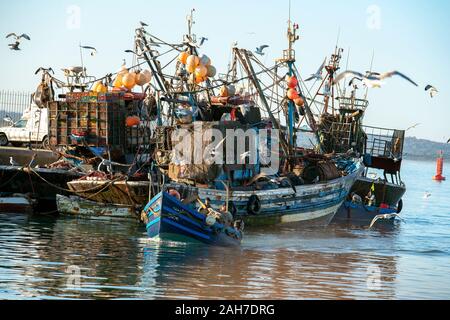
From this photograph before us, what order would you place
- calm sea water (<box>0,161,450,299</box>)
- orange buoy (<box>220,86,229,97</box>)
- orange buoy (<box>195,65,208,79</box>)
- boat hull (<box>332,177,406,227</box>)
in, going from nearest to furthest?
calm sea water (<box>0,161,450,299</box>), orange buoy (<box>195,65,208,79</box>), orange buoy (<box>220,86,229,97</box>), boat hull (<box>332,177,406,227</box>)

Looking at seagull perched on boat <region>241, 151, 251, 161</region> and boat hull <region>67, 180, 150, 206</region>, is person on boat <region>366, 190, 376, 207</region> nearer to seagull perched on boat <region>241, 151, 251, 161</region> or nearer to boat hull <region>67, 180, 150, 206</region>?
seagull perched on boat <region>241, 151, 251, 161</region>

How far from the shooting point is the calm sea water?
19844 mm

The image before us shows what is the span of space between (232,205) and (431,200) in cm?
3146

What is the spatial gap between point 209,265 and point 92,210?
9698mm

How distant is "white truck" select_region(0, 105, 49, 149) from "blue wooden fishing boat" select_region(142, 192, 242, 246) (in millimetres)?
15383

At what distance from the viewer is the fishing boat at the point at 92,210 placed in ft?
103

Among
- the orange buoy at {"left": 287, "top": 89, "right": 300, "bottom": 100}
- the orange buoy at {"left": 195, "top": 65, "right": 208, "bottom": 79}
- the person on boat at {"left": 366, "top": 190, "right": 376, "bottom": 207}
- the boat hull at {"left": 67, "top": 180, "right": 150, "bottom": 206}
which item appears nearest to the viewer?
the boat hull at {"left": 67, "top": 180, "right": 150, "bottom": 206}

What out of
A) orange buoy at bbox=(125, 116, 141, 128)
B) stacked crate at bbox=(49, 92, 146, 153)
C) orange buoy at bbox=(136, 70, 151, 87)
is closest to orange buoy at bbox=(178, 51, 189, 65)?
orange buoy at bbox=(136, 70, 151, 87)

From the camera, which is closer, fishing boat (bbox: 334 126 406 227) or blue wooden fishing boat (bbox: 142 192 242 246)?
blue wooden fishing boat (bbox: 142 192 242 246)

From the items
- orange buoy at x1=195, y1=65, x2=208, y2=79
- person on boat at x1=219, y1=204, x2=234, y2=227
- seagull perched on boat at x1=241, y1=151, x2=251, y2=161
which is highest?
orange buoy at x1=195, y1=65, x2=208, y2=79

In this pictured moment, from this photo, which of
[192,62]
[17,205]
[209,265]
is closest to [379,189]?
[192,62]

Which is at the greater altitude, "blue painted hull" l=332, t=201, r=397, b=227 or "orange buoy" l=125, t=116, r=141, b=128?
"orange buoy" l=125, t=116, r=141, b=128

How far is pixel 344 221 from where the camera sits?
3888 cm
